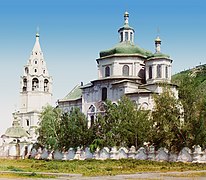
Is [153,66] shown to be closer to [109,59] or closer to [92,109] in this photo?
[109,59]

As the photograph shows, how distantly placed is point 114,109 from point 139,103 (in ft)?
31.1

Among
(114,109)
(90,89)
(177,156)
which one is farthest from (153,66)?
(177,156)

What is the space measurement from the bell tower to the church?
2441 cm

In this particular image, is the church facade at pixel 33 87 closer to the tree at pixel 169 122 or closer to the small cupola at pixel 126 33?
the small cupola at pixel 126 33

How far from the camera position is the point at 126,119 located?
43.6 meters

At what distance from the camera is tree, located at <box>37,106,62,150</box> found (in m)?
48.8

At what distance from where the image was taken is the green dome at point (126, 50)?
59.0 m

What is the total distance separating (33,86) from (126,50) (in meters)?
31.2

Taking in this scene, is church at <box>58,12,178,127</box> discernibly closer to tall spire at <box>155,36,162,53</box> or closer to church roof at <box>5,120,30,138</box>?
tall spire at <box>155,36,162,53</box>

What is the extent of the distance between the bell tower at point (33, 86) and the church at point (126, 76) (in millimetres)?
24412

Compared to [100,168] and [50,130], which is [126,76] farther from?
[100,168]

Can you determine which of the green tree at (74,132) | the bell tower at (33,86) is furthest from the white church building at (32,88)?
the green tree at (74,132)

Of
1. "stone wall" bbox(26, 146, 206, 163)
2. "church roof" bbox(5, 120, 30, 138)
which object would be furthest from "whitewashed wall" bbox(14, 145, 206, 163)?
"church roof" bbox(5, 120, 30, 138)

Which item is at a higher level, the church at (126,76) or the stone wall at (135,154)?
the church at (126,76)
